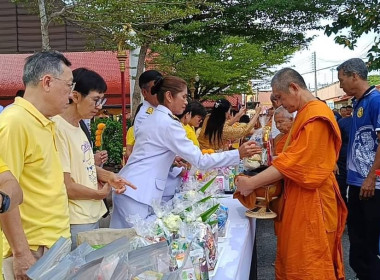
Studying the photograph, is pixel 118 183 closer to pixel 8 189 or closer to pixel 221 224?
pixel 221 224

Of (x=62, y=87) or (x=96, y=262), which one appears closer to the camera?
(x=96, y=262)

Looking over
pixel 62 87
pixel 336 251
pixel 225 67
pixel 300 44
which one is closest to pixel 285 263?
pixel 336 251

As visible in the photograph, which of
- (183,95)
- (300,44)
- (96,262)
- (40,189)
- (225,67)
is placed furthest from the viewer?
(225,67)

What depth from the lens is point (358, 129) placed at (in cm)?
329

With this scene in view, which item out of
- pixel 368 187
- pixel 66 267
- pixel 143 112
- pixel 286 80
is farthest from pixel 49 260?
pixel 368 187

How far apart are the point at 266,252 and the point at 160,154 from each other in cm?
278

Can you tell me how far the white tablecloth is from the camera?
179 centimetres

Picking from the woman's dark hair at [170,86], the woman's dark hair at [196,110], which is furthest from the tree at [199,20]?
the woman's dark hair at [170,86]

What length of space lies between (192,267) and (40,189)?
692 millimetres

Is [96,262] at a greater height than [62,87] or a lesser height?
lesser

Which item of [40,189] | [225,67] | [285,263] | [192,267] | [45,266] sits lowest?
[285,263]

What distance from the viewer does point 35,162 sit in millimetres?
1653

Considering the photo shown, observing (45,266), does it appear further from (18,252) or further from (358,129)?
(358,129)

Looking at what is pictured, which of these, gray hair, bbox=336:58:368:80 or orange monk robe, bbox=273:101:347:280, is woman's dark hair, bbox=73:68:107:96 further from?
gray hair, bbox=336:58:368:80
